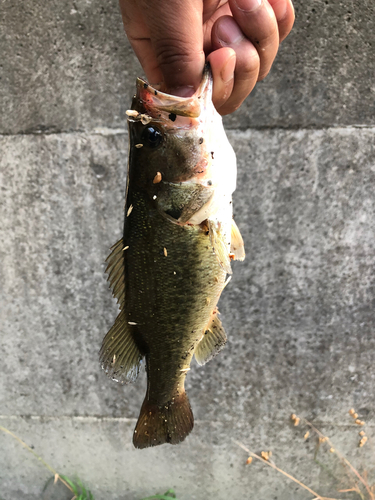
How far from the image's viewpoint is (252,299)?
2232 mm

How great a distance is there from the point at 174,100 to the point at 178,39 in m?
0.23

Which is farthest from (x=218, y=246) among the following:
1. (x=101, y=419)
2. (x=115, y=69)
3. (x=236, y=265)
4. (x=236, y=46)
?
(x=101, y=419)

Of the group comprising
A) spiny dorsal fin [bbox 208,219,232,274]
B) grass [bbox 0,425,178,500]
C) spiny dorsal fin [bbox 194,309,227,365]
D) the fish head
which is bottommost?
grass [bbox 0,425,178,500]

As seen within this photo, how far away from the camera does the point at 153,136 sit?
1.14 meters

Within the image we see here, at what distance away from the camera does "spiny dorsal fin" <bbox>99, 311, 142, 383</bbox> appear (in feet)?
4.37

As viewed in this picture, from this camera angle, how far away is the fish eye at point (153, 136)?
1.14 metres

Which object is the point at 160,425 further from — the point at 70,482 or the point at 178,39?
the point at 70,482

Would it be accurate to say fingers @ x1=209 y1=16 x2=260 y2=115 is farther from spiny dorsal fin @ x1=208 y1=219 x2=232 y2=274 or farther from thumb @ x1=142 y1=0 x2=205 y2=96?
spiny dorsal fin @ x1=208 y1=219 x2=232 y2=274

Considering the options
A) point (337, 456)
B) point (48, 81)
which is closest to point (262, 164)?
point (48, 81)

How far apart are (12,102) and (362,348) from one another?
2.67 meters

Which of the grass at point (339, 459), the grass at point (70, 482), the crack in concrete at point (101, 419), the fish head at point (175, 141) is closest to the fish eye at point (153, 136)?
the fish head at point (175, 141)

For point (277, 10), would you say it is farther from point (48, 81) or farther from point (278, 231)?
point (48, 81)

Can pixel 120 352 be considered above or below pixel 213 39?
below

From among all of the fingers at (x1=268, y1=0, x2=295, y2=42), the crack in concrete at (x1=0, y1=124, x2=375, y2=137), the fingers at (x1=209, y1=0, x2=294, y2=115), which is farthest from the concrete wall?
the fingers at (x1=209, y1=0, x2=294, y2=115)
